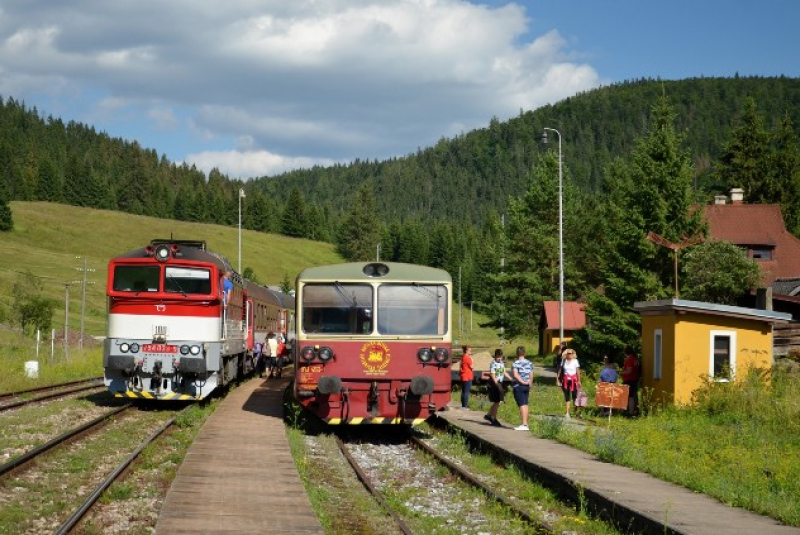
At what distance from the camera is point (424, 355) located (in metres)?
16.2

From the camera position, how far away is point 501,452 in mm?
14359

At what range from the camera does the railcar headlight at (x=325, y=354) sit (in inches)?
636

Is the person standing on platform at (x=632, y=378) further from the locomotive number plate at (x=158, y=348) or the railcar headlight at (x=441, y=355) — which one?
the locomotive number plate at (x=158, y=348)

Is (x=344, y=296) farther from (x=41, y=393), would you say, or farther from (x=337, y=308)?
(x=41, y=393)

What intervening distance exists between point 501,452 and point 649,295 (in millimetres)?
19873

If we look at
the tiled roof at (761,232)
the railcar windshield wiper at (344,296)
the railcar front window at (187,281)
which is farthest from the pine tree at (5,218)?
the railcar windshield wiper at (344,296)

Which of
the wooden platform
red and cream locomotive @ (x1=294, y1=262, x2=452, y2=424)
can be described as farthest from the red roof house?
the wooden platform

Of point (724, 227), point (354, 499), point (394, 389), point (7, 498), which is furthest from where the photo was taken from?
point (724, 227)

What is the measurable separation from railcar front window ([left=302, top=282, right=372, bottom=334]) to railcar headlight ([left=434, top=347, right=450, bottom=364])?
1.27 meters

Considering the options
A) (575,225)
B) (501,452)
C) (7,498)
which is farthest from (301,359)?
(575,225)

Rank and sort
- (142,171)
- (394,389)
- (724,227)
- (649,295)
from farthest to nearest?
(142,171) → (724,227) → (649,295) → (394,389)

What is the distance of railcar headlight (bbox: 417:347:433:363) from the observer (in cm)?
1625

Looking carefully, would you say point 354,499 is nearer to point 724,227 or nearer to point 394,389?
Result: point 394,389

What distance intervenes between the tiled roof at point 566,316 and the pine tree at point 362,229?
76.4m
